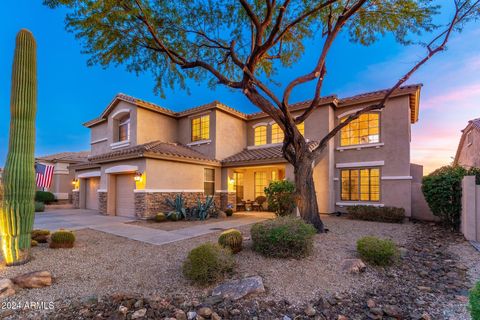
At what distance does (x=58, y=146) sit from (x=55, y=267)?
154 ft

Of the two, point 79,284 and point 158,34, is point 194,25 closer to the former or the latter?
point 158,34

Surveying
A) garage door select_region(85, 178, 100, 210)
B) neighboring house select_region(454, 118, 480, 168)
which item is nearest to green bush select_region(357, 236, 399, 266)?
neighboring house select_region(454, 118, 480, 168)

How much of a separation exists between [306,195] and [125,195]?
10.2m

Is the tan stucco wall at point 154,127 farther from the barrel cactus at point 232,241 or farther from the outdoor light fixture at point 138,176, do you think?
the barrel cactus at point 232,241

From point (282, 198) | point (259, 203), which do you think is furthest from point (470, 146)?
point (282, 198)

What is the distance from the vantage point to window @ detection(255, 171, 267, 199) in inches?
687

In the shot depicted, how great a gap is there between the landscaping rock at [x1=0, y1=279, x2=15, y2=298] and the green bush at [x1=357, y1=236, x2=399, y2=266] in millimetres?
6790

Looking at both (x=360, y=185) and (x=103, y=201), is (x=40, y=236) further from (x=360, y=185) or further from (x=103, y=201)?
(x=360, y=185)

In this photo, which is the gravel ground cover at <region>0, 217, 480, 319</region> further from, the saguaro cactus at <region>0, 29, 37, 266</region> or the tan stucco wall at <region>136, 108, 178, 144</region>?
the tan stucco wall at <region>136, 108, 178, 144</region>

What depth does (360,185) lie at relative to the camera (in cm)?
1356

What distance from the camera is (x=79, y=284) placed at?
14.8 feet

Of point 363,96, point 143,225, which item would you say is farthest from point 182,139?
point 363,96

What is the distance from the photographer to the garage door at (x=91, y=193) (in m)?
→ 17.3

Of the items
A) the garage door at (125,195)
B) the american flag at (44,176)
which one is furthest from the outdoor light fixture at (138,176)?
the american flag at (44,176)
